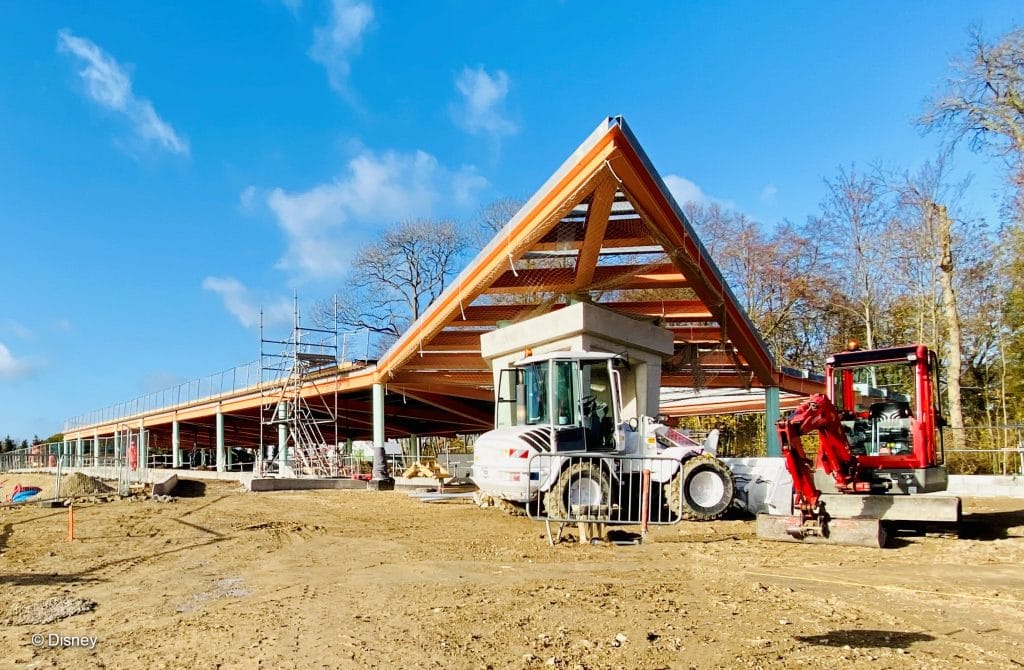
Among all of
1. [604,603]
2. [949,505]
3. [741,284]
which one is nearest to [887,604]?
[604,603]

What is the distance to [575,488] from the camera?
11008 millimetres

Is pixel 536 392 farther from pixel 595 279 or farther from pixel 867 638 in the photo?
pixel 867 638

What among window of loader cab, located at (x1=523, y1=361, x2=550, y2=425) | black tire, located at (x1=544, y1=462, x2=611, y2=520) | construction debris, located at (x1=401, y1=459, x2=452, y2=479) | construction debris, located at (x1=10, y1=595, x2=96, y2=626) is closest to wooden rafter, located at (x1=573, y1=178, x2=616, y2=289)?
window of loader cab, located at (x1=523, y1=361, x2=550, y2=425)

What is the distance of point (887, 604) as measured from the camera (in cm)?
648

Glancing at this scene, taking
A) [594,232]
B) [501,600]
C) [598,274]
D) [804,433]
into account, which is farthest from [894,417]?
[598,274]

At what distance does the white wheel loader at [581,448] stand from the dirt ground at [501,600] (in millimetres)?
664

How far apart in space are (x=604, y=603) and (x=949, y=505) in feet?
20.3

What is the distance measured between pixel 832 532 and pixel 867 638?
4.77 meters

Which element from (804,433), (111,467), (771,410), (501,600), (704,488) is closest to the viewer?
(501,600)

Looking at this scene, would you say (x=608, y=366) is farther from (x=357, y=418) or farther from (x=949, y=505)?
(x=357, y=418)

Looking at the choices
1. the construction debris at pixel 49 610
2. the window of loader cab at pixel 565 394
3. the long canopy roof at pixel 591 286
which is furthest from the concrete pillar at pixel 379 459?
the construction debris at pixel 49 610

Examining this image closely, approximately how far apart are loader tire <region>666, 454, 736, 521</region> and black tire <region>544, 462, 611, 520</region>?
3.96 feet

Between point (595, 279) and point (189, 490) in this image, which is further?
point (189, 490)

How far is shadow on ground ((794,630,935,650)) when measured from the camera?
5.23 meters
